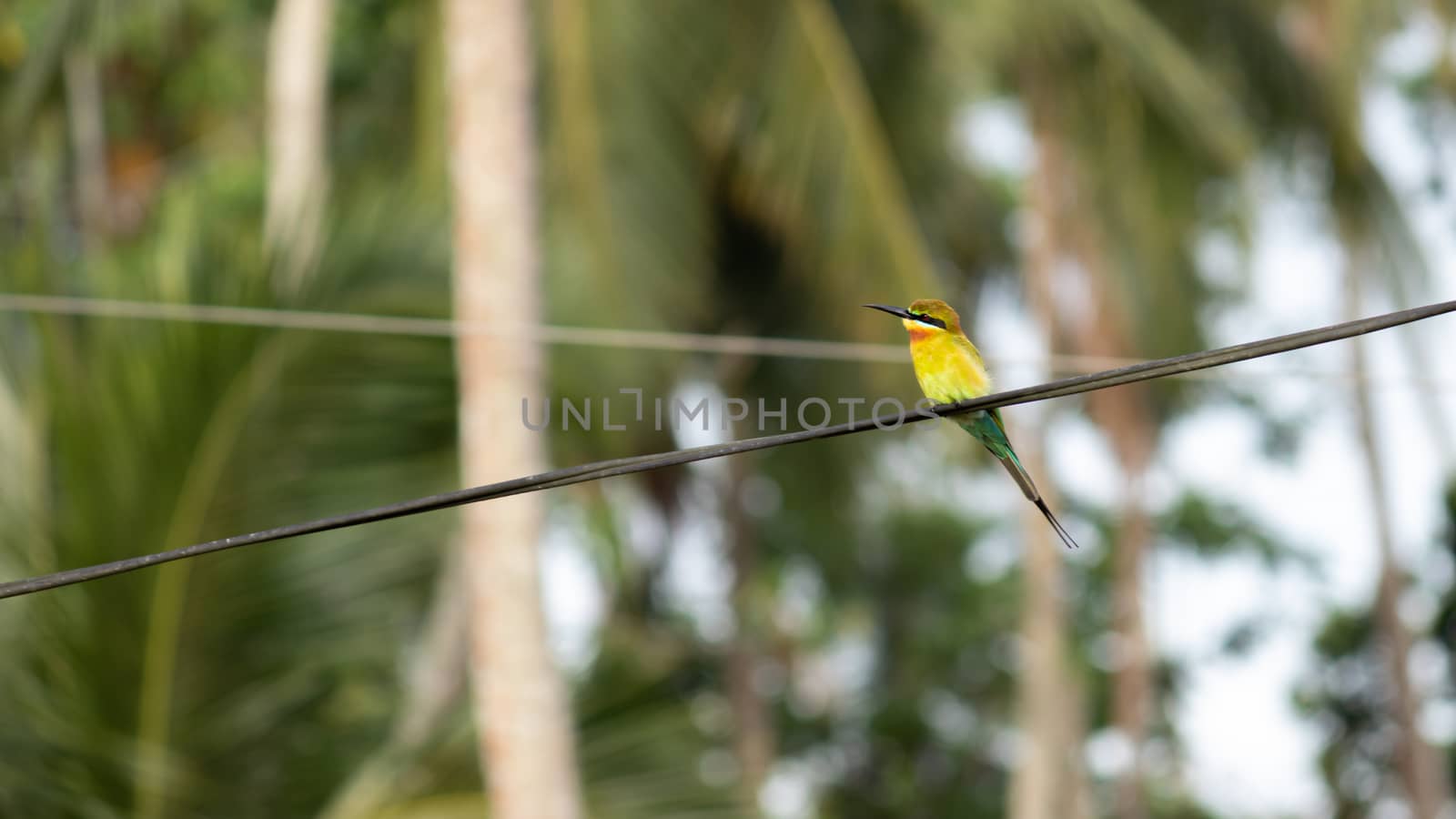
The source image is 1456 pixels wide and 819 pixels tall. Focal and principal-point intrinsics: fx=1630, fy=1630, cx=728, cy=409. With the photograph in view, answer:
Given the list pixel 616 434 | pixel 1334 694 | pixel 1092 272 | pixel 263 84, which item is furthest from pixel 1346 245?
pixel 263 84

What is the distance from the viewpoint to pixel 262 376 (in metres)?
6.64

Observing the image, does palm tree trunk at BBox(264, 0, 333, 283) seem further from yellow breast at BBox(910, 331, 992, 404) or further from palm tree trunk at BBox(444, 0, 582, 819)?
yellow breast at BBox(910, 331, 992, 404)

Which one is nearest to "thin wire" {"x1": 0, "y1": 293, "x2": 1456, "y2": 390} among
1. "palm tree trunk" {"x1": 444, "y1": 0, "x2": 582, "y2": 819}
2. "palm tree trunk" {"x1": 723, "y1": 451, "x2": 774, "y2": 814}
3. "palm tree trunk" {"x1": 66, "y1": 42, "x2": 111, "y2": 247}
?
"palm tree trunk" {"x1": 444, "y1": 0, "x2": 582, "y2": 819}

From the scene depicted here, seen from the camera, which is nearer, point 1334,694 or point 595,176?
point 595,176

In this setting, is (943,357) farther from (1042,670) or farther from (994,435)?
(1042,670)

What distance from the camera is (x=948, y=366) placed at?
145 inches

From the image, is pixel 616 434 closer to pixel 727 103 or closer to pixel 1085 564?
pixel 727 103

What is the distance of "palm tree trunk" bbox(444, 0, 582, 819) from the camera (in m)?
6.02

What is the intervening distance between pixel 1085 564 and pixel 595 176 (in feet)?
49.8

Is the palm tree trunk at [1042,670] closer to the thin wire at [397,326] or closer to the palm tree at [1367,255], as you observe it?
the palm tree at [1367,255]

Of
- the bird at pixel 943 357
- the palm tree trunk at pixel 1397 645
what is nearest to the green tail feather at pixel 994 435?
the bird at pixel 943 357

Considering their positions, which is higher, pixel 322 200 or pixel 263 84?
pixel 263 84

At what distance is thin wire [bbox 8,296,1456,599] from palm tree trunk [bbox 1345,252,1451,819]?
10.7 meters

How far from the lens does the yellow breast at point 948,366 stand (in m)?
3.68
